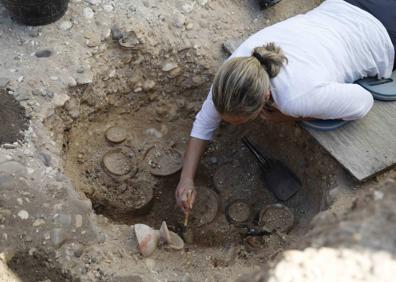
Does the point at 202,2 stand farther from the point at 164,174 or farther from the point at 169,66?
the point at 164,174

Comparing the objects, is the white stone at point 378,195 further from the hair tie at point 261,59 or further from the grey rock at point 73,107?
the grey rock at point 73,107

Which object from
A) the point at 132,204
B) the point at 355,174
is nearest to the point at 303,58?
the point at 355,174

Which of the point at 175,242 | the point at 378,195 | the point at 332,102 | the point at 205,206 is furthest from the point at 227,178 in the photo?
the point at 378,195

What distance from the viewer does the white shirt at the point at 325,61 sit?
3.01 m

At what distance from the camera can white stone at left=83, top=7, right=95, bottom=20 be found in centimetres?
379

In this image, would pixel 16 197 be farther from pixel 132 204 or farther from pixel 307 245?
pixel 307 245

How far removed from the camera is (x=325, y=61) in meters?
3.11

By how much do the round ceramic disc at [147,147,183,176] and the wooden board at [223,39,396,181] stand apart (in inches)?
34.6

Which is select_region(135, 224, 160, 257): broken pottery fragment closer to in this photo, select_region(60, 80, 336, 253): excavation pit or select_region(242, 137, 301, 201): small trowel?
select_region(60, 80, 336, 253): excavation pit

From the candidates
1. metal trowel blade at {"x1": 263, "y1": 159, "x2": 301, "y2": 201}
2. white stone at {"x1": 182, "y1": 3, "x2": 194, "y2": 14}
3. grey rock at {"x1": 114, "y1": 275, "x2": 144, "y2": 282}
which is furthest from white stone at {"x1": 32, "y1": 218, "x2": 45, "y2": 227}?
white stone at {"x1": 182, "y1": 3, "x2": 194, "y2": 14}

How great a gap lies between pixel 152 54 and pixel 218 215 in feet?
3.48

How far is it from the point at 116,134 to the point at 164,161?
0.34 meters

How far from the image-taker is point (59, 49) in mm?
3652

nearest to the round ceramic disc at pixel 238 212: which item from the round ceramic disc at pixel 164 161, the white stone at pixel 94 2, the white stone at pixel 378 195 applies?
the round ceramic disc at pixel 164 161
